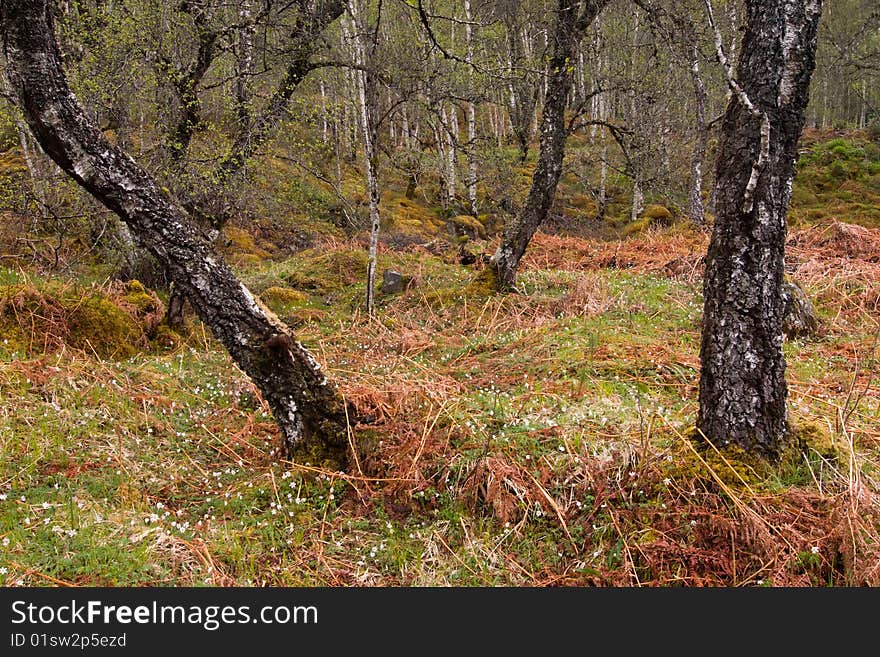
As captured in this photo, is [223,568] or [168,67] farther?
[168,67]

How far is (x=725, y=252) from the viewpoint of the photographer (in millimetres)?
3453

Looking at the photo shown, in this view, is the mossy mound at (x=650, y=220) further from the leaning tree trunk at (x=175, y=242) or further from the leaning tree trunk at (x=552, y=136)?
the leaning tree trunk at (x=175, y=242)

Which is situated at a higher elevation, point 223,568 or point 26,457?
point 26,457

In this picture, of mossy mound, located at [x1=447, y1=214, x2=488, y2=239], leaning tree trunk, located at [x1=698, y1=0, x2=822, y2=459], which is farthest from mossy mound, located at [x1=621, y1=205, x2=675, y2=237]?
leaning tree trunk, located at [x1=698, y1=0, x2=822, y2=459]

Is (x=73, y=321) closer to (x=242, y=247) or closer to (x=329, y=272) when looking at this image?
(x=329, y=272)

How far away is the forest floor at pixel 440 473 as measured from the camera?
11.0 ft

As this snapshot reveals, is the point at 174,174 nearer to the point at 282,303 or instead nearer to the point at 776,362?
the point at 282,303

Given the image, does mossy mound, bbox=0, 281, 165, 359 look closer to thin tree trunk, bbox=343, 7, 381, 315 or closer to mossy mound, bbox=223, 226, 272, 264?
thin tree trunk, bbox=343, 7, 381, 315

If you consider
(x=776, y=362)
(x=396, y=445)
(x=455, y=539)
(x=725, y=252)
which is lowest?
(x=455, y=539)

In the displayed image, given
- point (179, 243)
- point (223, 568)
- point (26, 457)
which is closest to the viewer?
point (223, 568)

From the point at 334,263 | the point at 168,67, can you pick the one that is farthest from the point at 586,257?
the point at 168,67

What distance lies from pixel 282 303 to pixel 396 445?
6.79 m

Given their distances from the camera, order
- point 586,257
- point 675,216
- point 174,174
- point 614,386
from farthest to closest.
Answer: point 675,216
point 586,257
point 174,174
point 614,386

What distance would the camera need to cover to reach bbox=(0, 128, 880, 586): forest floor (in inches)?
A: 132
